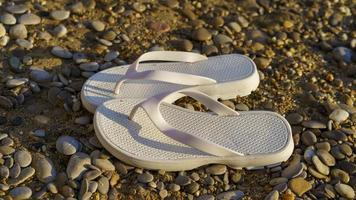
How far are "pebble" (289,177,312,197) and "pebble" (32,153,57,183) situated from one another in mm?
720

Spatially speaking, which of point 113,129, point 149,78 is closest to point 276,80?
point 149,78

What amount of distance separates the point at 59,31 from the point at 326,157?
3.66ft

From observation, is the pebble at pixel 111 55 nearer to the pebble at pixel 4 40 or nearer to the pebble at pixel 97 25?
the pebble at pixel 97 25

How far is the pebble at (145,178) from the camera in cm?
181

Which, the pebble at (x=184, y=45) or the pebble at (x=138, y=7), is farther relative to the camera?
the pebble at (x=138, y=7)

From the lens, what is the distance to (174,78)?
1.98 meters

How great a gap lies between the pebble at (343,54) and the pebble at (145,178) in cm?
100

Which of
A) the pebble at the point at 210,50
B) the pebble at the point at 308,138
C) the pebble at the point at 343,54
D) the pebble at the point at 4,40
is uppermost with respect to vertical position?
the pebble at the point at 4,40

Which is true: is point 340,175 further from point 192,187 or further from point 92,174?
point 92,174

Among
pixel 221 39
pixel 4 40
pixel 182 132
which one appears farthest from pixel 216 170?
pixel 4 40

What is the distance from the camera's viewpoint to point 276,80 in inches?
89.3

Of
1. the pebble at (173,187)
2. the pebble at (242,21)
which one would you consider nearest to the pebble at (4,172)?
the pebble at (173,187)

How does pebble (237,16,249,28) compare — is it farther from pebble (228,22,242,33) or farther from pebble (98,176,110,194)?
pebble (98,176,110,194)

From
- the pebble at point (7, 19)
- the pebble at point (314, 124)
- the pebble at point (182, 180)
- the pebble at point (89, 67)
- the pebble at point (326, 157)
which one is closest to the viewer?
the pebble at point (182, 180)
